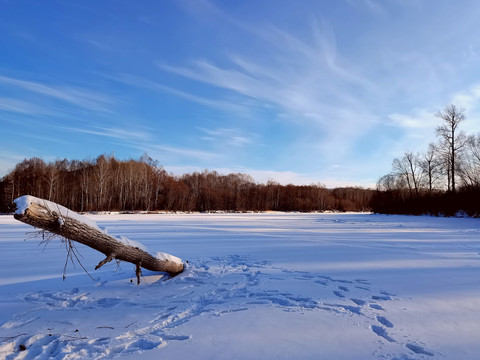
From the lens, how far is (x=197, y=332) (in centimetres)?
311

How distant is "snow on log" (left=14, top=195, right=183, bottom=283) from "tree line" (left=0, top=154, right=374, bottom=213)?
37.7 meters

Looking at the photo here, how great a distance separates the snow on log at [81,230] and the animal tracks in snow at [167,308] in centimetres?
48

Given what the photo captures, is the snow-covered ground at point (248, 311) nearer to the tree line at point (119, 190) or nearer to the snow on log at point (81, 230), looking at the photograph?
the snow on log at point (81, 230)

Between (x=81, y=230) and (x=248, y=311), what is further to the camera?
(x=81, y=230)

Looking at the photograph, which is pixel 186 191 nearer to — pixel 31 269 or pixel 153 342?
pixel 31 269

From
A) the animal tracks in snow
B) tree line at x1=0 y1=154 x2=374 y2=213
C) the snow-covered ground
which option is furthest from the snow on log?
tree line at x1=0 y1=154 x2=374 y2=213

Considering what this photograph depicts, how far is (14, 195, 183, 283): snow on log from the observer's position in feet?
10.6

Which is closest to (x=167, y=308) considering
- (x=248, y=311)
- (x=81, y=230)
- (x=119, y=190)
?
(x=248, y=311)

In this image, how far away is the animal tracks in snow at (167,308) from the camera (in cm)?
283

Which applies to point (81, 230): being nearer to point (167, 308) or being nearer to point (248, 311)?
point (167, 308)

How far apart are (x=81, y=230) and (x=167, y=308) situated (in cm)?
156

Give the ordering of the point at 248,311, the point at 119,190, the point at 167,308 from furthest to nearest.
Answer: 1. the point at 119,190
2. the point at 167,308
3. the point at 248,311

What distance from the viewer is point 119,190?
46781 millimetres

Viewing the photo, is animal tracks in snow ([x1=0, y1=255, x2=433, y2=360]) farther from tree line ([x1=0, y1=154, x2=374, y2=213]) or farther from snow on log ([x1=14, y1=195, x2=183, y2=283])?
tree line ([x1=0, y1=154, x2=374, y2=213])
